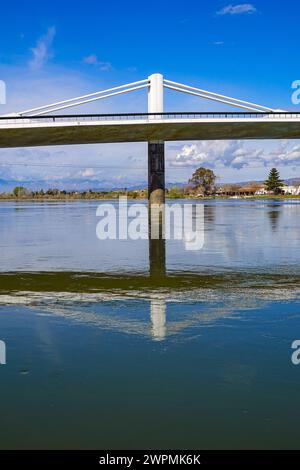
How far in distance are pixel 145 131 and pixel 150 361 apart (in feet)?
220

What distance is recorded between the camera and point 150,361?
4.61 meters

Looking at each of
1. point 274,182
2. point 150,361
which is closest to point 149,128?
point 150,361

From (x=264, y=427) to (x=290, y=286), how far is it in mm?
5718

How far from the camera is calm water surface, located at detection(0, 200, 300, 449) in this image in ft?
10.8

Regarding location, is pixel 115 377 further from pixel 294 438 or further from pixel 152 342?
pixel 294 438

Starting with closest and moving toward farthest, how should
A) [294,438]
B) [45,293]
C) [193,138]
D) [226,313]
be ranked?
[294,438], [226,313], [45,293], [193,138]

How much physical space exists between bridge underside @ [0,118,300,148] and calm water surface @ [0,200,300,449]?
5692 centimetres

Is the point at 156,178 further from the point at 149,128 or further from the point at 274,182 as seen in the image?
the point at 274,182

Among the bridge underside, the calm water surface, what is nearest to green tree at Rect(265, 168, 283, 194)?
the bridge underside

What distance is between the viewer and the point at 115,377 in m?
4.22

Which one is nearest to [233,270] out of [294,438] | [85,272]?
[85,272]

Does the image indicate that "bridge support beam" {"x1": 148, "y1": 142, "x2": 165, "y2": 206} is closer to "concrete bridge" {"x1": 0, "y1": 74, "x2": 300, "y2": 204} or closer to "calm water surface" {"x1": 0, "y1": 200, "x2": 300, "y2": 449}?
"concrete bridge" {"x1": 0, "y1": 74, "x2": 300, "y2": 204}

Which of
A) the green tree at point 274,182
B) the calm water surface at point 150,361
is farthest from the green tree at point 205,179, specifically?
the calm water surface at point 150,361

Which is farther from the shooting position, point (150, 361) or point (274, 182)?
point (274, 182)
